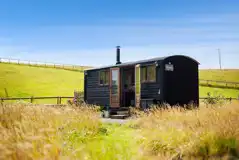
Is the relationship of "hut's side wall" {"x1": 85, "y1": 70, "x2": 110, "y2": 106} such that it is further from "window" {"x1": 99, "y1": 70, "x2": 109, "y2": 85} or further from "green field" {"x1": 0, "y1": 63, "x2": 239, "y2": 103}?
"green field" {"x1": 0, "y1": 63, "x2": 239, "y2": 103}

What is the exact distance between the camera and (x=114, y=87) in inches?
711

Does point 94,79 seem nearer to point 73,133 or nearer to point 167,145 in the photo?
point 73,133

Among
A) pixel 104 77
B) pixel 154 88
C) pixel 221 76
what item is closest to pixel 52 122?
pixel 154 88

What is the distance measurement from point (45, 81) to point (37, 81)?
42.7 inches

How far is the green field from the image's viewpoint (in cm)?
3809

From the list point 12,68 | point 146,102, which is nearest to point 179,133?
point 146,102

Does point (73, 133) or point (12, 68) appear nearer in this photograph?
point (73, 133)

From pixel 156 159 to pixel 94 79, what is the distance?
48.2 ft

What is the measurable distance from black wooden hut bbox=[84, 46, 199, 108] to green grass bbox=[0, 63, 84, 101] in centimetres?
1973

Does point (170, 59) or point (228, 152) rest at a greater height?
point (170, 59)

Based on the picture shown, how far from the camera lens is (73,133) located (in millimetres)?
8016

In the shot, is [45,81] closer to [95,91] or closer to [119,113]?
[95,91]

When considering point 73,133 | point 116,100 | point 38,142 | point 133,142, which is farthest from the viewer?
point 116,100

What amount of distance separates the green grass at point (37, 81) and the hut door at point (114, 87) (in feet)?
66.0
